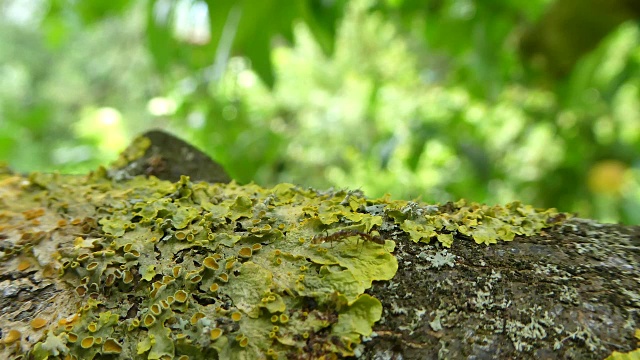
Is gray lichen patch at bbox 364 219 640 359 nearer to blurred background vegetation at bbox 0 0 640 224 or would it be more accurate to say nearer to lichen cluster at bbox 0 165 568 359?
lichen cluster at bbox 0 165 568 359

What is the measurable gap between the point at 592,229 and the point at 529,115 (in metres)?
1.40

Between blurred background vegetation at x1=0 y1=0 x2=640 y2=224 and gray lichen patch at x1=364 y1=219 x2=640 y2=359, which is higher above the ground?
blurred background vegetation at x1=0 y1=0 x2=640 y2=224

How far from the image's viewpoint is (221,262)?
44cm

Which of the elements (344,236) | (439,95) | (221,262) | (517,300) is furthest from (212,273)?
(439,95)

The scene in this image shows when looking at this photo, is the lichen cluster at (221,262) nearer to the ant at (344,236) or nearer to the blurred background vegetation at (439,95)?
the ant at (344,236)

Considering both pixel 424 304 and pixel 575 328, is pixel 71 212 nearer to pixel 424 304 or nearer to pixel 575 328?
pixel 424 304

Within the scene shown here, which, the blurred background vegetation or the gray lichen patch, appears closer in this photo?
the gray lichen patch

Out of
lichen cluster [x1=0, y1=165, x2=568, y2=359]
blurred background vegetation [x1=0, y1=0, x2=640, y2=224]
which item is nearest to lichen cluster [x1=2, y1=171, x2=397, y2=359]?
lichen cluster [x1=0, y1=165, x2=568, y2=359]

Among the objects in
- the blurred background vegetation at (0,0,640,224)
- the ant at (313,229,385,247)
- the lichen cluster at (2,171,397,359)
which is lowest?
the lichen cluster at (2,171,397,359)

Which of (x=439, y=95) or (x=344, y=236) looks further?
(x=439, y=95)

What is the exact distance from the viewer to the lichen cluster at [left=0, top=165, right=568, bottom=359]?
385 millimetres

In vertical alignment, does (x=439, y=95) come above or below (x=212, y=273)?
above

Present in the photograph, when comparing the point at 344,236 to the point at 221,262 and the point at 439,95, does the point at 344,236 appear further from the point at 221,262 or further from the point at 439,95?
the point at 439,95

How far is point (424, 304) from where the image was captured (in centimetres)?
40
